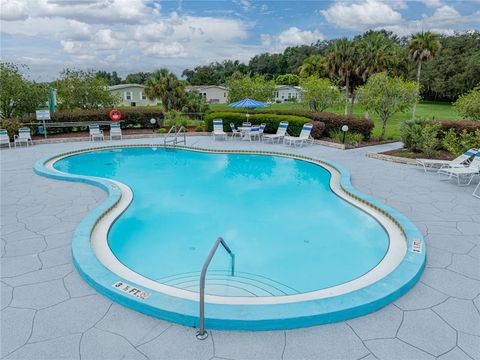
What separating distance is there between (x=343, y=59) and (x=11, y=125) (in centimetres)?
2508

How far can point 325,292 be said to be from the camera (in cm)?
418

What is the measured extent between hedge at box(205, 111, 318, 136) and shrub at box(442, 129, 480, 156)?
5.94 metres

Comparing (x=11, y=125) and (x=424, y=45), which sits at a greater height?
(x=424, y=45)

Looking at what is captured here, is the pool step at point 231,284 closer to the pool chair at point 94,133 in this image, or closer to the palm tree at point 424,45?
the pool chair at point 94,133

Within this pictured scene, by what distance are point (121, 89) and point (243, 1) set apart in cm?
3545

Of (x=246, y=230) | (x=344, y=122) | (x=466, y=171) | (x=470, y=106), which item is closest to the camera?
(x=246, y=230)

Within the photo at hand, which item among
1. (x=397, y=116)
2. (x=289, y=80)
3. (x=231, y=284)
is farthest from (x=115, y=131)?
(x=289, y=80)

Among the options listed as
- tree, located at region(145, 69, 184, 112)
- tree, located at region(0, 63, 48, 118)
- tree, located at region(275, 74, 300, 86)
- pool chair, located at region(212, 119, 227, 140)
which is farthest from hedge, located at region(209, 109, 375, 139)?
tree, located at region(275, 74, 300, 86)

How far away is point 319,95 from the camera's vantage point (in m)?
21.4

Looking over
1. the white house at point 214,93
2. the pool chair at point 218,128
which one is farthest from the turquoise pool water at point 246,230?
the white house at point 214,93

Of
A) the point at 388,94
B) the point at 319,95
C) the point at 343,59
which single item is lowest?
the point at 388,94

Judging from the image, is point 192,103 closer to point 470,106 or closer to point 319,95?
point 319,95

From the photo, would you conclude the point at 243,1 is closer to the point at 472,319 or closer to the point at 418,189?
the point at 418,189

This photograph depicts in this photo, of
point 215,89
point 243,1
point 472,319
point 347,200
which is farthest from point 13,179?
point 215,89
